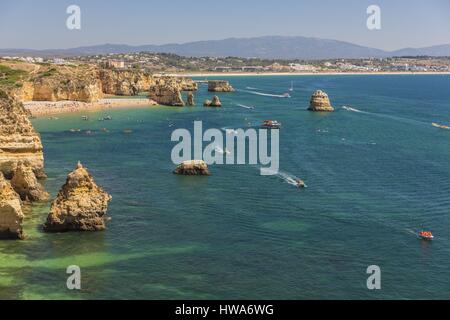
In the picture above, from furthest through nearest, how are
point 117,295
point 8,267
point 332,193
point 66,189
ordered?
point 332,193
point 66,189
point 8,267
point 117,295

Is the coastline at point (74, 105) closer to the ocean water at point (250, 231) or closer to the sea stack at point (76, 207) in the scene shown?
the ocean water at point (250, 231)

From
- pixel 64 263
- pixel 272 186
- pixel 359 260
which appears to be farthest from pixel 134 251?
pixel 272 186

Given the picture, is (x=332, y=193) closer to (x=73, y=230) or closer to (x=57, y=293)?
(x=73, y=230)

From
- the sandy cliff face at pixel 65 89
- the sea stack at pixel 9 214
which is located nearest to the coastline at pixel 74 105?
the sandy cliff face at pixel 65 89

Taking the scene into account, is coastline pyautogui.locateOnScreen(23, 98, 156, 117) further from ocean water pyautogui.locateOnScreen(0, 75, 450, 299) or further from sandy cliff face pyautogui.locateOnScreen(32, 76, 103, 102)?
ocean water pyautogui.locateOnScreen(0, 75, 450, 299)

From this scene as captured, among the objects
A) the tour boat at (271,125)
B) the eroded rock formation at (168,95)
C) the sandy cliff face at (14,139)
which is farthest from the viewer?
the eroded rock formation at (168,95)
